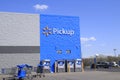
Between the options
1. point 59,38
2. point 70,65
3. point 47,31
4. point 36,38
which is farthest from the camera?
point 59,38

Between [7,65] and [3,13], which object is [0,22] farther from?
[7,65]

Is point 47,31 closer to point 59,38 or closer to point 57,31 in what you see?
point 57,31

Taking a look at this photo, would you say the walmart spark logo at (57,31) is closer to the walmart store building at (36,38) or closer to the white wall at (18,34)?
the walmart store building at (36,38)

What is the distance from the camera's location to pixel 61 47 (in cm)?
A: 4922

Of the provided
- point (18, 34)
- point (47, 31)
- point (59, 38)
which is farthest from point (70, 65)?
point (18, 34)

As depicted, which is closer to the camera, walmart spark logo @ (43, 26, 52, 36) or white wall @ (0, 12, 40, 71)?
white wall @ (0, 12, 40, 71)

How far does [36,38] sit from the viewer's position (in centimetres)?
4741

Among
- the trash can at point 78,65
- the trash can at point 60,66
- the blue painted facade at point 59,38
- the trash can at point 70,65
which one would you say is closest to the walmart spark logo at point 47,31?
the blue painted facade at point 59,38

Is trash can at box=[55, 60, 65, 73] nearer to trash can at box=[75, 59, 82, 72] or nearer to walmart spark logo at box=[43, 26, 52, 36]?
trash can at box=[75, 59, 82, 72]

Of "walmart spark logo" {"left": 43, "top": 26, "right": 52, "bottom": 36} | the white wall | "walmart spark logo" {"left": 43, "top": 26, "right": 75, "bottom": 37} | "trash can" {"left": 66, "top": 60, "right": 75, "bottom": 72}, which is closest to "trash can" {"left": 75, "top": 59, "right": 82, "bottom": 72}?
"trash can" {"left": 66, "top": 60, "right": 75, "bottom": 72}

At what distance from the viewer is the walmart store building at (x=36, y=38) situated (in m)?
45.8

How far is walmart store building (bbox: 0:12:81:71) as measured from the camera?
1802 inches

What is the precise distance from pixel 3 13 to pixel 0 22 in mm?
1649

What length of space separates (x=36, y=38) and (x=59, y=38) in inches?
171
